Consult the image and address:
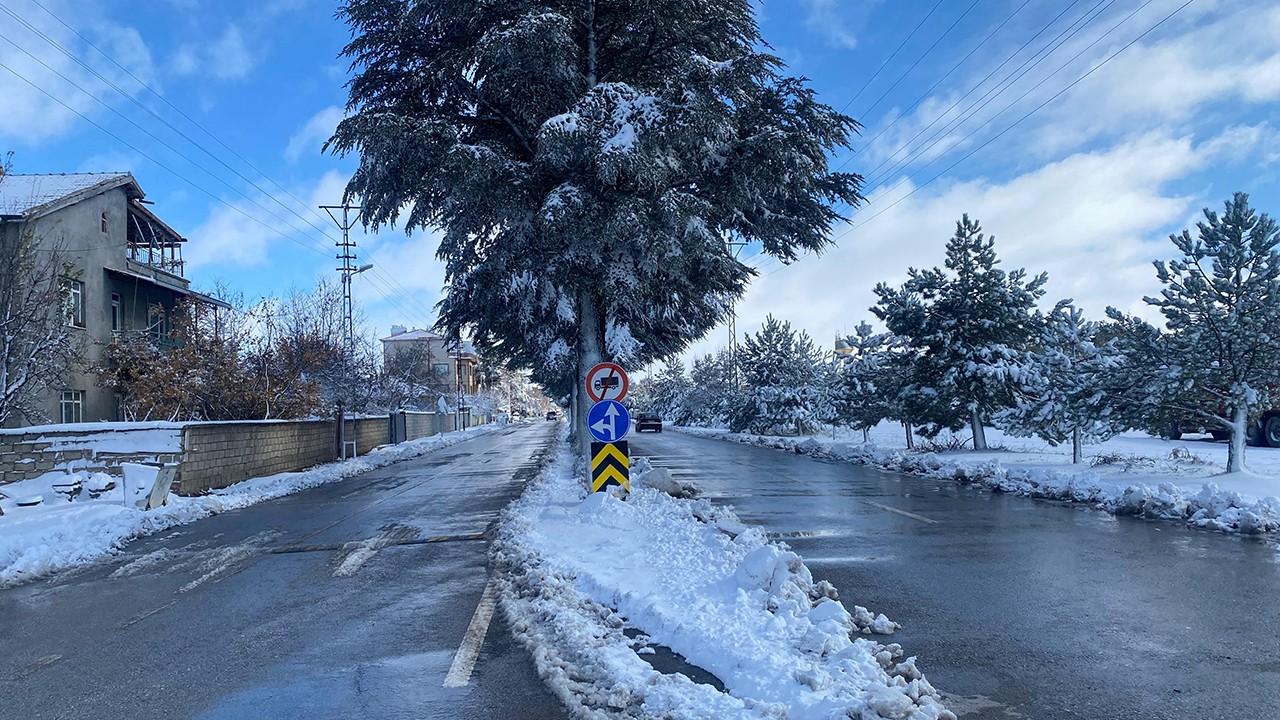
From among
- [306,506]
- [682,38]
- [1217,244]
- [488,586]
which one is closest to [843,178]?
[682,38]

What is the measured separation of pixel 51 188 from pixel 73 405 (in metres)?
7.13

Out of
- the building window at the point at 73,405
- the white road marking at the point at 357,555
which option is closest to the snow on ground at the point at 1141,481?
the white road marking at the point at 357,555

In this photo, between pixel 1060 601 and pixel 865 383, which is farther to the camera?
pixel 865 383

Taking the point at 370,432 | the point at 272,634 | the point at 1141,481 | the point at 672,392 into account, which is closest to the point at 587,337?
the point at 272,634

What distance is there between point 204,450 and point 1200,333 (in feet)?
70.1

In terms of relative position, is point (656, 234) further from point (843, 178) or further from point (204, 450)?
point (204, 450)

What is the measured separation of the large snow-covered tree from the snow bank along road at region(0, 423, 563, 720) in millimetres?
5462

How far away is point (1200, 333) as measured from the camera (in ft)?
44.8

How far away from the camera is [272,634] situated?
6.39 metres

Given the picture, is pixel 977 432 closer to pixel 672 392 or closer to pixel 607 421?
pixel 607 421

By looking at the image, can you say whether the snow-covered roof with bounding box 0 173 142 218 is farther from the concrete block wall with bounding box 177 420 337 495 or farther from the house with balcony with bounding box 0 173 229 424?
the concrete block wall with bounding box 177 420 337 495

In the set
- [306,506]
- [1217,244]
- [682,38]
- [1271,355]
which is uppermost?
[682,38]

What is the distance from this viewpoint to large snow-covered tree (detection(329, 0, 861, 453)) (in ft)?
43.7

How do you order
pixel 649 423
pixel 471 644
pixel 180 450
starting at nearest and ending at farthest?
pixel 471 644 → pixel 180 450 → pixel 649 423
